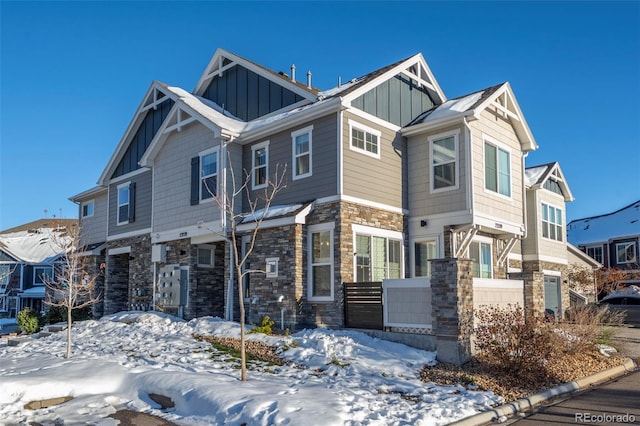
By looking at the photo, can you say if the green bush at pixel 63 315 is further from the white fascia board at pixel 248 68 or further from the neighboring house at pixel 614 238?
the neighboring house at pixel 614 238

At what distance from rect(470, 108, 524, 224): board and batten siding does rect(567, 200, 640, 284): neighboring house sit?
875 inches

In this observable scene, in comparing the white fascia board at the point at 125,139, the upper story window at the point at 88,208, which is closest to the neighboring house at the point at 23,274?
the upper story window at the point at 88,208

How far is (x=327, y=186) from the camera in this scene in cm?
1536

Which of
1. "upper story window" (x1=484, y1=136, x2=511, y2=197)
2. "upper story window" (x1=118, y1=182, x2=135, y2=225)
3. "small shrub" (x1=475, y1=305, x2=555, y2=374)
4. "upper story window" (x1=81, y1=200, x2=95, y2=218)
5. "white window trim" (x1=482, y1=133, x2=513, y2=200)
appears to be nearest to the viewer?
"small shrub" (x1=475, y1=305, x2=555, y2=374)

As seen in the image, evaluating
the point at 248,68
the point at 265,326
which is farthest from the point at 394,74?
the point at 265,326

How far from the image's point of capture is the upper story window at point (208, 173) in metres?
17.9

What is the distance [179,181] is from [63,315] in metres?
7.54

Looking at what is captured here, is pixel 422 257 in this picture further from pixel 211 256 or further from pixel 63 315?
pixel 63 315

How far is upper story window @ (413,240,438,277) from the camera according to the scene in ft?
54.6

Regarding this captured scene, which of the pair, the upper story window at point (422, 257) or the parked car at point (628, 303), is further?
the parked car at point (628, 303)

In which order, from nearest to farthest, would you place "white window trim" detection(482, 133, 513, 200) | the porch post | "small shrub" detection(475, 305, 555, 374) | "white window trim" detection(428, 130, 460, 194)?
"small shrub" detection(475, 305, 555, 374) < the porch post < "white window trim" detection(428, 130, 460, 194) < "white window trim" detection(482, 133, 513, 200)

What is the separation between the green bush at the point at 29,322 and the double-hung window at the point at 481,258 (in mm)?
16605

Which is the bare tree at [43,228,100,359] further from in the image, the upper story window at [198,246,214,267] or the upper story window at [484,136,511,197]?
the upper story window at [484,136,511,197]

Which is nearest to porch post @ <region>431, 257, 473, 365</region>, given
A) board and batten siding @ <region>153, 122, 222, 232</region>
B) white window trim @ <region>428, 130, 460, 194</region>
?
white window trim @ <region>428, 130, 460, 194</region>
